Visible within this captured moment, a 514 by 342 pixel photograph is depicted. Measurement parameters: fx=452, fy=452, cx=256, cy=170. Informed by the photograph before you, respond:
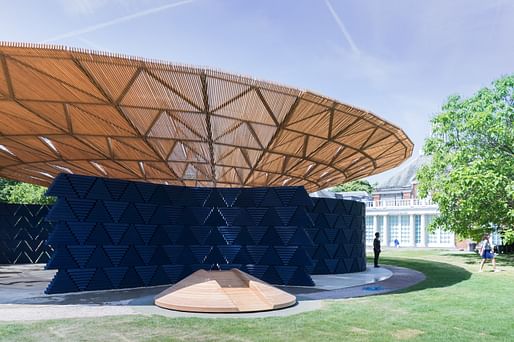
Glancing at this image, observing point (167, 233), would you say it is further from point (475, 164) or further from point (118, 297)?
point (475, 164)

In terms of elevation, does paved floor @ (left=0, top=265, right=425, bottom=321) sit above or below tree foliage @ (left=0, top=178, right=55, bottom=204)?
below

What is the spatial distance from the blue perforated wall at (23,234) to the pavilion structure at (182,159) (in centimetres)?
639

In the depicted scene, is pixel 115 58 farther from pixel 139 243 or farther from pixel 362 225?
pixel 362 225

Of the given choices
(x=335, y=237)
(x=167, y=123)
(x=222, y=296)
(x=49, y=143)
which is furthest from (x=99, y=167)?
(x=222, y=296)

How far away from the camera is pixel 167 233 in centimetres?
1956

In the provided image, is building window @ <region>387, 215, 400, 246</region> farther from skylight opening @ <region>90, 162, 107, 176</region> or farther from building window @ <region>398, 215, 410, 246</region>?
skylight opening @ <region>90, 162, 107, 176</region>

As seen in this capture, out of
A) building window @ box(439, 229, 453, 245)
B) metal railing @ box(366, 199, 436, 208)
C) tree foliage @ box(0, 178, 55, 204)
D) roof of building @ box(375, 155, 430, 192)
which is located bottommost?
building window @ box(439, 229, 453, 245)

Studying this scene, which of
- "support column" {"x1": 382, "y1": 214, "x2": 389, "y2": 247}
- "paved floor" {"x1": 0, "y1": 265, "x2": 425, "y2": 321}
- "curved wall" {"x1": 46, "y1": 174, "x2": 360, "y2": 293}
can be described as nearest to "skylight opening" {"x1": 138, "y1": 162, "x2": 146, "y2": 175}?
"curved wall" {"x1": 46, "y1": 174, "x2": 360, "y2": 293}

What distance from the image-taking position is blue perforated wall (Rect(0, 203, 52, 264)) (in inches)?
1220

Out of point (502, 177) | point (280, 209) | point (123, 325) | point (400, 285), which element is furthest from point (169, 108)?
point (502, 177)

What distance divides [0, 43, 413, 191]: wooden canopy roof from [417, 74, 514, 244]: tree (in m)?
5.64

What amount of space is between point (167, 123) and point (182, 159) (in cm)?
655

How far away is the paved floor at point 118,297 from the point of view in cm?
1225

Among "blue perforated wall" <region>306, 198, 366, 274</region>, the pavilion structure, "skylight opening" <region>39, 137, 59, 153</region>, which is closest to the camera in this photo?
the pavilion structure
